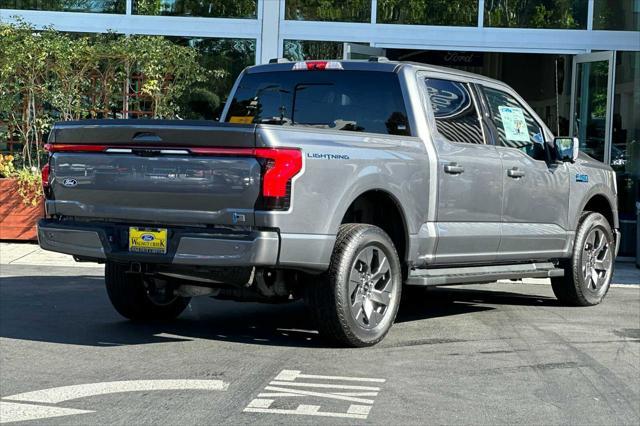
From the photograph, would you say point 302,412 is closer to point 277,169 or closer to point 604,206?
point 277,169

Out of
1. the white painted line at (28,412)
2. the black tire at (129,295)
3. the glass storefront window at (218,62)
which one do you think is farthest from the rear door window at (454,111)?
the glass storefront window at (218,62)

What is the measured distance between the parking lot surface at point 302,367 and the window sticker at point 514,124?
4.94ft

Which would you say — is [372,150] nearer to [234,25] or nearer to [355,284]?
[355,284]

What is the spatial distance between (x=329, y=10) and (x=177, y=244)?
390 inches

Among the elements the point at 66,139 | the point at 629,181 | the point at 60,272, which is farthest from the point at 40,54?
the point at 629,181

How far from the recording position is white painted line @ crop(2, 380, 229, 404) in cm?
543

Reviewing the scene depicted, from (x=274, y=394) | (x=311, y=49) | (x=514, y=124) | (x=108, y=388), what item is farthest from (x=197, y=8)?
(x=274, y=394)

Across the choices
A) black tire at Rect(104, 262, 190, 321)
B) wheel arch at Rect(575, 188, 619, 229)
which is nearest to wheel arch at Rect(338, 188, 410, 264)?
black tire at Rect(104, 262, 190, 321)

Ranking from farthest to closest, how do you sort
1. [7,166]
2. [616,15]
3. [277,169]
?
[616,15], [7,166], [277,169]

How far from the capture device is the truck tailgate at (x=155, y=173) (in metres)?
6.21

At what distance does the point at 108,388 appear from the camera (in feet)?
18.5

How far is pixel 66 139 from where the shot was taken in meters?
6.87

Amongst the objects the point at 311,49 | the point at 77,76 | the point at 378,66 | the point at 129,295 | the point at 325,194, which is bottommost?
the point at 129,295

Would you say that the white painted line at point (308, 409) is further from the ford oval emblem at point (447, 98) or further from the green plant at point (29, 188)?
the green plant at point (29, 188)
